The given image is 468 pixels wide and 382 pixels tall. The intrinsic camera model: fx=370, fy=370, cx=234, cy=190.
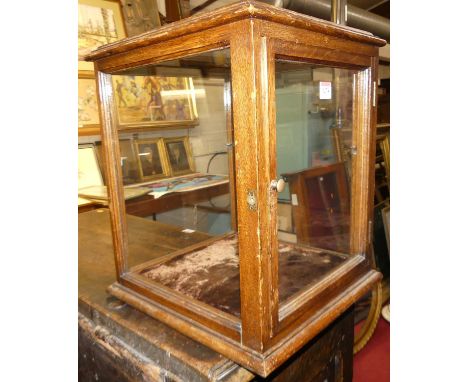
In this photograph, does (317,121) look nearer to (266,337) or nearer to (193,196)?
(193,196)

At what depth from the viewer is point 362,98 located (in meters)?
0.87

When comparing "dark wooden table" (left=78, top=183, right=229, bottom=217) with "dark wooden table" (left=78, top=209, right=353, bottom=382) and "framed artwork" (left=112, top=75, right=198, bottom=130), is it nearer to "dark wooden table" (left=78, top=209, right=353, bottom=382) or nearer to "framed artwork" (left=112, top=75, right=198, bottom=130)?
"dark wooden table" (left=78, top=209, right=353, bottom=382)

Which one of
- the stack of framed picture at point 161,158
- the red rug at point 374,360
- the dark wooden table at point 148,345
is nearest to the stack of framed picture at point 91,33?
the stack of framed picture at point 161,158

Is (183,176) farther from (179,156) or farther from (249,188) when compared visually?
(249,188)

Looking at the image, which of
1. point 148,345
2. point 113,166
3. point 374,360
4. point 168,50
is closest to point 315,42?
point 168,50

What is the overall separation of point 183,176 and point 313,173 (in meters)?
0.66

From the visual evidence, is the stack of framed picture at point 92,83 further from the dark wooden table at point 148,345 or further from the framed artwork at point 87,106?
the dark wooden table at point 148,345

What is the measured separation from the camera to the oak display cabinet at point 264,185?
22.8 inches

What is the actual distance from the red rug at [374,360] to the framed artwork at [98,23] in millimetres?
2296

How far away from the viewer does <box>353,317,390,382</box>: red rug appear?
1978 mm

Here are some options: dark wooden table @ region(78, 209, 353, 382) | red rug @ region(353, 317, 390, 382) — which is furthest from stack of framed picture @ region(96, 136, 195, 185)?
red rug @ region(353, 317, 390, 382)

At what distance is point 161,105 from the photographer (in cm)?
216
